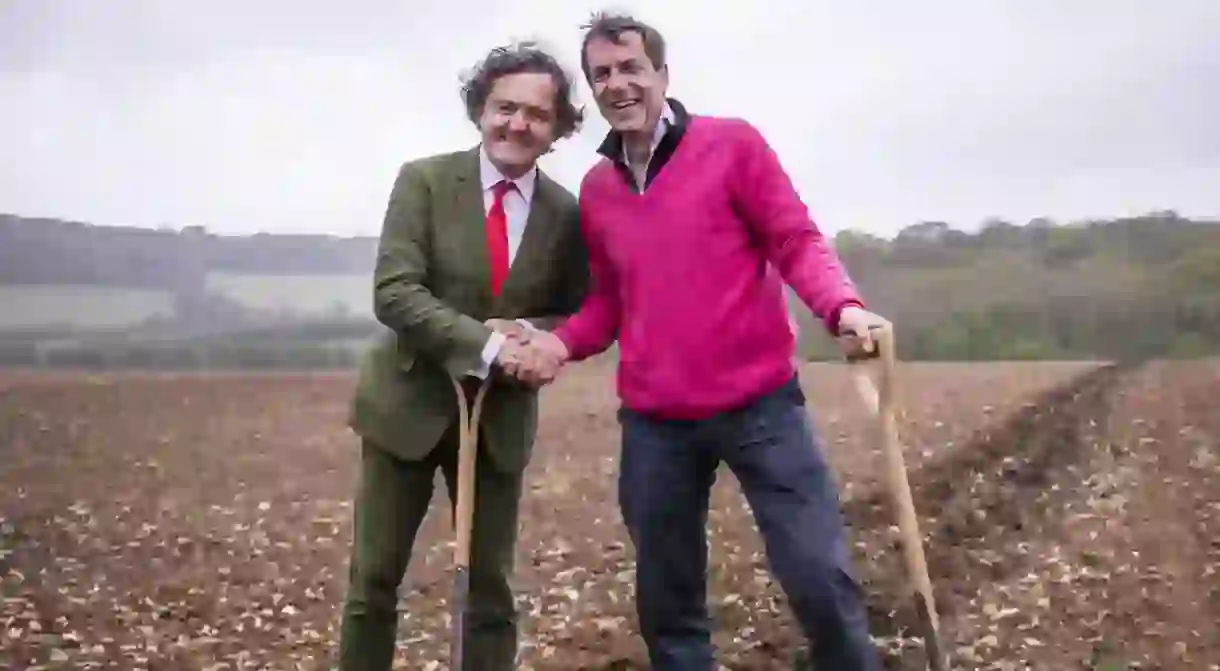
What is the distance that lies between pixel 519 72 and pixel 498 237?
23 centimetres

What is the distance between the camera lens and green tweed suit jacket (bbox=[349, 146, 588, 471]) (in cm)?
170

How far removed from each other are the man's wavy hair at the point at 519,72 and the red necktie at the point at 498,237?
0.38ft

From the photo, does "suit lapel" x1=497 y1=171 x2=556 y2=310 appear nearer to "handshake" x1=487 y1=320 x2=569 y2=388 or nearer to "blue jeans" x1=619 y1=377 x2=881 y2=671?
"handshake" x1=487 y1=320 x2=569 y2=388

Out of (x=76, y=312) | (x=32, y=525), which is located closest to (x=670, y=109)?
(x=76, y=312)

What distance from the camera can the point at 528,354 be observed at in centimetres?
169

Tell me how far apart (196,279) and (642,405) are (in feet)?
8.56

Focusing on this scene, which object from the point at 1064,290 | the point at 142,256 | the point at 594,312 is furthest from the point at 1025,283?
the point at 594,312

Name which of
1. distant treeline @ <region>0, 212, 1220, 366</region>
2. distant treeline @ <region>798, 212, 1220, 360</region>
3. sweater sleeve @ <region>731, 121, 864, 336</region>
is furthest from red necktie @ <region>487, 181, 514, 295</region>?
distant treeline @ <region>798, 212, 1220, 360</region>

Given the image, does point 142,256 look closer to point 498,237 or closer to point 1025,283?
point 498,237

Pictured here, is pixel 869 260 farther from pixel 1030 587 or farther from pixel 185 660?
pixel 185 660

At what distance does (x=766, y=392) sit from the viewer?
165cm

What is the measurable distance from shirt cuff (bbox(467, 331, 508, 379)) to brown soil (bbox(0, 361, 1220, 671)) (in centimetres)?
56

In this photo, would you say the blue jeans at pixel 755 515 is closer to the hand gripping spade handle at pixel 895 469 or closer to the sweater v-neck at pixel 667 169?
the hand gripping spade handle at pixel 895 469

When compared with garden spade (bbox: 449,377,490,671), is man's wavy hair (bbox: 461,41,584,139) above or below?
above
